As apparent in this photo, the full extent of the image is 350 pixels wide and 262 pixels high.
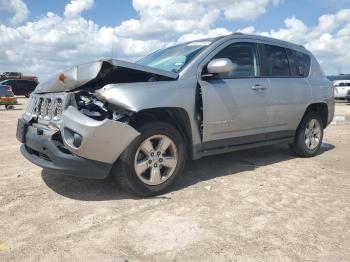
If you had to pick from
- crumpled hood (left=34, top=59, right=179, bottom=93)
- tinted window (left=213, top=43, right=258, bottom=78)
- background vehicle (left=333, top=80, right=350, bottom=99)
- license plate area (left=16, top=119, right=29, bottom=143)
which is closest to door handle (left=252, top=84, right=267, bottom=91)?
tinted window (left=213, top=43, right=258, bottom=78)

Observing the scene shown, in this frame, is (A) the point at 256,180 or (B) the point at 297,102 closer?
(A) the point at 256,180

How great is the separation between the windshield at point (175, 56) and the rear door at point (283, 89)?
1036 millimetres

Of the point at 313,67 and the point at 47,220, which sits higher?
the point at 313,67

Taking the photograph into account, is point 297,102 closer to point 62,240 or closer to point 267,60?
point 267,60

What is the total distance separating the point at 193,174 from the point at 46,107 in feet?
6.56

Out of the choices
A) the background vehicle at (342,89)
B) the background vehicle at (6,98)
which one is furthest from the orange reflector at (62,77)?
the background vehicle at (342,89)

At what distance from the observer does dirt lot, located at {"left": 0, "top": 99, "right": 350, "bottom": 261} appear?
2820 millimetres

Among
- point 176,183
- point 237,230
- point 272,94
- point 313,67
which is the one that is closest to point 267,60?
point 272,94

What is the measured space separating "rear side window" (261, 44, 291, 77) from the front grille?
277 centimetres

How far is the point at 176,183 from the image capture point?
4.47 metres

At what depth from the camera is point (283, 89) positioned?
5.40m

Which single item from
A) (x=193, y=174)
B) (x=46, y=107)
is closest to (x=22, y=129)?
(x=46, y=107)

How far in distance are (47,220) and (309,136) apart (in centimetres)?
446

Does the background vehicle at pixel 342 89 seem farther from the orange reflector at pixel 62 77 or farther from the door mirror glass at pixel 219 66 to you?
the orange reflector at pixel 62 77
